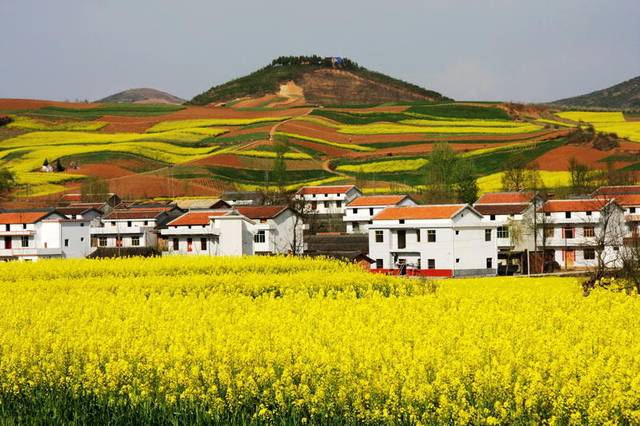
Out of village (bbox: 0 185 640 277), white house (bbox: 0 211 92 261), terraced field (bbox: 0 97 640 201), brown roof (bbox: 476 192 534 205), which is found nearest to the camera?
village (bbox: 0 185 640 277)

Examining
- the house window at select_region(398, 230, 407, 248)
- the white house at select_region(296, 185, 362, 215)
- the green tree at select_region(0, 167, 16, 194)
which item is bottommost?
the house window at select_region(398, 230, 407, 248)

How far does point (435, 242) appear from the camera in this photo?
64062 mm

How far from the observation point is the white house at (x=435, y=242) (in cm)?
6344

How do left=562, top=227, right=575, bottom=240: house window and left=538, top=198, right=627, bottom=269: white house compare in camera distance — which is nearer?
left=538, top=198, right=627, bottom=269: white house

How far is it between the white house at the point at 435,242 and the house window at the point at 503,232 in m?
4.88

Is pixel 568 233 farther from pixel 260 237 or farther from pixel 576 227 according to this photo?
pixel 260 237

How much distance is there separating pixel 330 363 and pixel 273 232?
177 feet

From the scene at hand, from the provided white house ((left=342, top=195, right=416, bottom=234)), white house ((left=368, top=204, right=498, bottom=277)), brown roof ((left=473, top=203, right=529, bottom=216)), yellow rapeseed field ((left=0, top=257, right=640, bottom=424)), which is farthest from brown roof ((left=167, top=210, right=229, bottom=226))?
yellow rapeseed field ((left=0, top=257, right=640, bottom=424))

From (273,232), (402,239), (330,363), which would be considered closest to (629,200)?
(402,239)

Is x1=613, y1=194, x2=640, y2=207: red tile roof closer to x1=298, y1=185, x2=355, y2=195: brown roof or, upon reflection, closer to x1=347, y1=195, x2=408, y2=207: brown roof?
x1=347, y1=195, x2=408, y2=207: brown roof

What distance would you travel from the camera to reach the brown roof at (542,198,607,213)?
2707 inches

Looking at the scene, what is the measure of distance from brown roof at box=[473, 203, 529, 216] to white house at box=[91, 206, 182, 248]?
84.7 feet

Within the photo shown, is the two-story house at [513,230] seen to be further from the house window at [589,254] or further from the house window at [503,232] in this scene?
the house window at [589,254]

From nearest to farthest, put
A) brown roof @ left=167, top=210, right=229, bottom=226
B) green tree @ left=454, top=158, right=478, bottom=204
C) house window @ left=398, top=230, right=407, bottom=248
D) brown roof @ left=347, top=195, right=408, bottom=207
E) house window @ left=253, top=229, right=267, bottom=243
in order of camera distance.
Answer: house window @ left=398, top=230, right=407, bottom=248 < house window @ left=253, top=229, right=267, bottom=243 < brown roof @ left=167, top=210, right=229, bottom=226 < brown roof @ left=347, top=195, right=408, bottom=207 < green tree @ left=454, top=158, right=478, bottom=204
